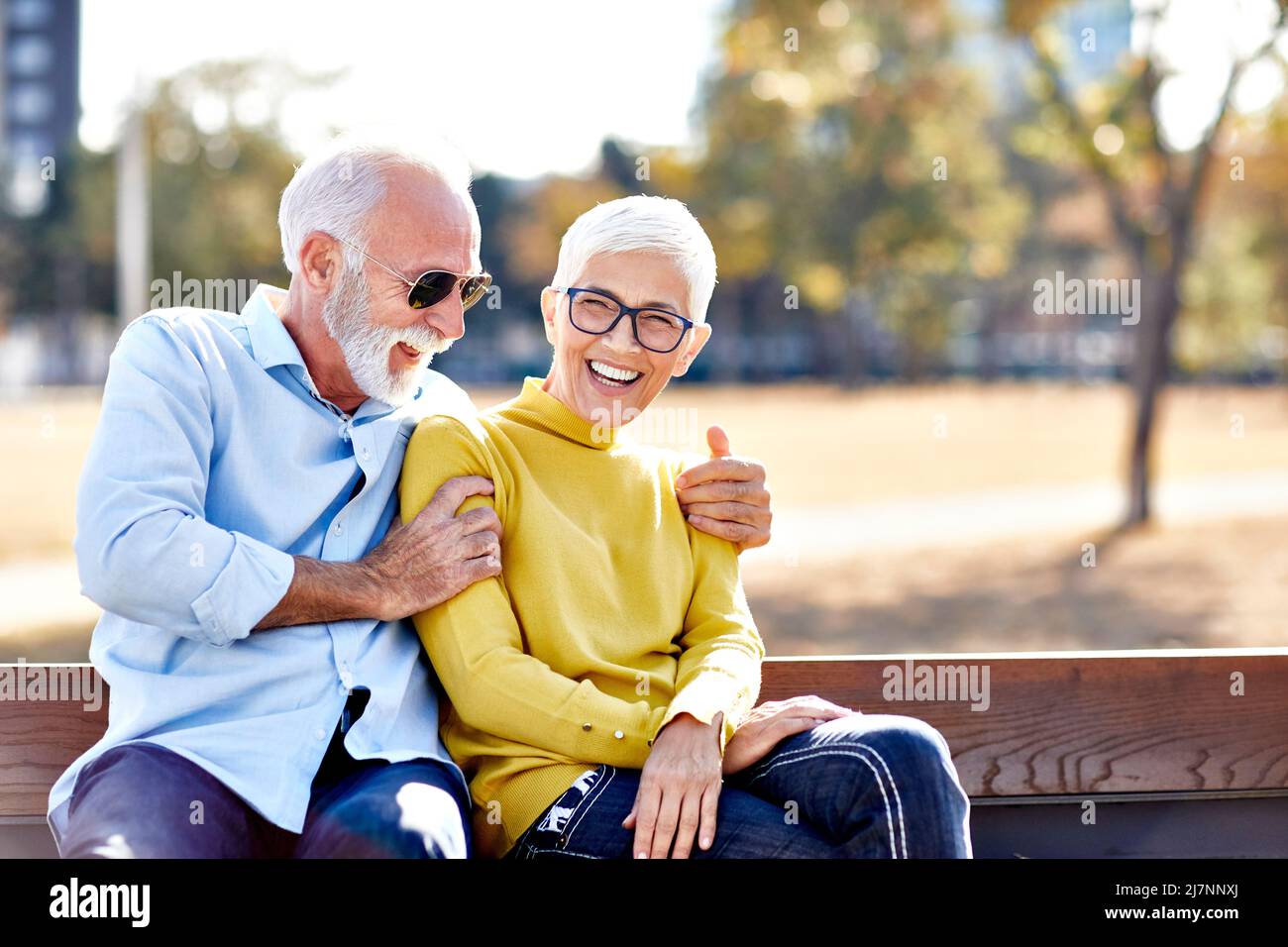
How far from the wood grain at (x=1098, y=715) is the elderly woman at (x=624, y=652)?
0.32m

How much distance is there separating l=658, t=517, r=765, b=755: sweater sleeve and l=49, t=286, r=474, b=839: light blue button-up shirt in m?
0.46

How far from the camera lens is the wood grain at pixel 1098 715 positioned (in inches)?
117

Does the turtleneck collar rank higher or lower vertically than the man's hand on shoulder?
higher

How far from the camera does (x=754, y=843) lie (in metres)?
2.47

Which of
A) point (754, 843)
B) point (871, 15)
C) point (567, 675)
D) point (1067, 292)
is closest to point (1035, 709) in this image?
point (754, 843)

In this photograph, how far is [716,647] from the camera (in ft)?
9.09

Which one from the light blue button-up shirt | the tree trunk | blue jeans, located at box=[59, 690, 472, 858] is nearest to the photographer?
blue jeans, located at box=[59, 690, 472, 858]

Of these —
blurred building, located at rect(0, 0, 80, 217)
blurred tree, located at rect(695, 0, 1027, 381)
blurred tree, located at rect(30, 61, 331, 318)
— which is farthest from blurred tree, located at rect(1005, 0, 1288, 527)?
blurred building, located at rect(0, 0, 80, 217)

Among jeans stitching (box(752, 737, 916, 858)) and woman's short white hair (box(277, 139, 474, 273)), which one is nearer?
jeans stitching (box(752, 737, 916, 858))

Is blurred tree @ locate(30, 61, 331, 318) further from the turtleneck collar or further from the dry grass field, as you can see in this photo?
the turtleneck collar

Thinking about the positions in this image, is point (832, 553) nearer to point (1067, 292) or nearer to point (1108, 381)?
point (1067, 292)

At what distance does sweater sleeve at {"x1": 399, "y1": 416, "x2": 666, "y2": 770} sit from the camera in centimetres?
250

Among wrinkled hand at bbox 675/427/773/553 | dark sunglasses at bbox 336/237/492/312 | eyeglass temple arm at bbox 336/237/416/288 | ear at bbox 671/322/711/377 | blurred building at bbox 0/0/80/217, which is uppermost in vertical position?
blurred building at bbox 0/0/80/217

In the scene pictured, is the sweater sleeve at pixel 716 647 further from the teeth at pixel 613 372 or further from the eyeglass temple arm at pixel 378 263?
the eyeglass temple arm at pixel 378 263
